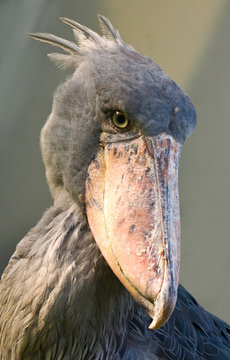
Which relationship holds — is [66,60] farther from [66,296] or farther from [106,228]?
[66,296]

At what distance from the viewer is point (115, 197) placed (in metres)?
1.33

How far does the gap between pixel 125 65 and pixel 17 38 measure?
1670 mm

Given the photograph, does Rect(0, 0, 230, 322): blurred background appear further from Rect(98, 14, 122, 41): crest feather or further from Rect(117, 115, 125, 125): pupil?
Rect(117, 115, 125, 125): pupil

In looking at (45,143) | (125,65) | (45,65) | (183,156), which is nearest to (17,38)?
(45,65)

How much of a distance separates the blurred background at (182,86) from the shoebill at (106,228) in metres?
1.31

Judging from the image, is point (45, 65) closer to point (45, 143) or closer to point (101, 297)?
point (45, 143)

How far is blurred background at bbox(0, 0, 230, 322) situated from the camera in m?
2.88

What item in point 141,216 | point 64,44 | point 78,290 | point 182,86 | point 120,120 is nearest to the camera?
point 141,216

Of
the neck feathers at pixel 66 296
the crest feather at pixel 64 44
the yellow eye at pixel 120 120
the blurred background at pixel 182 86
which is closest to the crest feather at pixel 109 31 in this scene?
the crest feather at pixel 64 44

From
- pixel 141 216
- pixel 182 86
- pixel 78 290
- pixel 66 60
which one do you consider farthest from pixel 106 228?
pixel 182 86

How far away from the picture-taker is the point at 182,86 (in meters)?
2.99

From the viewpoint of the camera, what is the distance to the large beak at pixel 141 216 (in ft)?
3.93

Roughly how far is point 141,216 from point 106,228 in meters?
0.12

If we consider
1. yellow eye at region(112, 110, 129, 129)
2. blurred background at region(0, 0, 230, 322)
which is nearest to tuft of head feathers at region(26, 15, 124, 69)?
yellow eye at region(112, 110, 129, 129)
